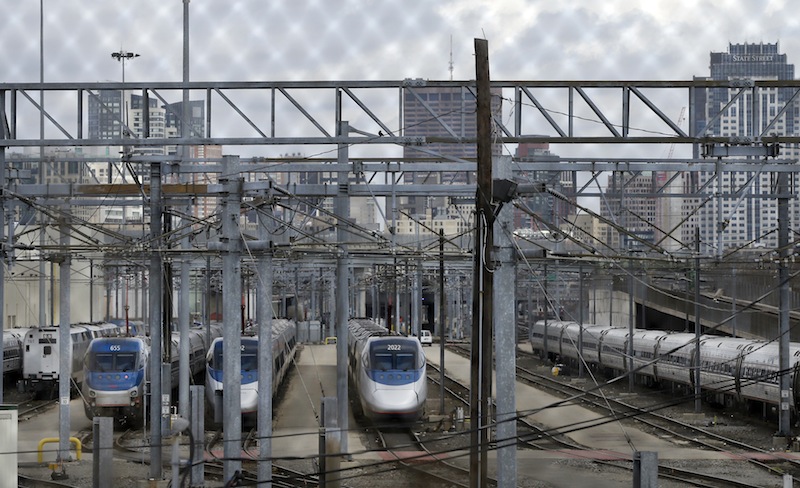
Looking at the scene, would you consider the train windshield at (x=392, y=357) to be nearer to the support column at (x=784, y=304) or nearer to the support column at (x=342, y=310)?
the support column at (x=342, y=310)

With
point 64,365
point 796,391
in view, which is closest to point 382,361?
point 64,365

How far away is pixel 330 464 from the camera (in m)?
18.3

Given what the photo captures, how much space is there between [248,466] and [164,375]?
10.1 feet

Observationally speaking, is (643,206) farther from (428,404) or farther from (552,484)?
(552,484)

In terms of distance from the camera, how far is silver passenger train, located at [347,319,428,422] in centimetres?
3058

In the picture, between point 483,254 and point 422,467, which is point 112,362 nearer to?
point 422,467

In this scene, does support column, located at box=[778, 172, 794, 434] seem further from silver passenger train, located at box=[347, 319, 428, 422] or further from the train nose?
the train nose

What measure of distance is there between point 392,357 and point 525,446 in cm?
439

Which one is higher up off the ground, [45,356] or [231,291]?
[231,291]

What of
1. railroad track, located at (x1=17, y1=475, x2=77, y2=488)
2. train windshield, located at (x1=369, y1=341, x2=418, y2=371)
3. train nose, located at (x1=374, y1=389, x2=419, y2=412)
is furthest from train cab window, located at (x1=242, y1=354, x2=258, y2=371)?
railroad track, located at (x1=17, y1=475, x2=77, y2=488)

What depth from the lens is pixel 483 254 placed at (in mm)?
15047

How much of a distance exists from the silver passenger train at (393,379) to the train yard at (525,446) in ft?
1.31

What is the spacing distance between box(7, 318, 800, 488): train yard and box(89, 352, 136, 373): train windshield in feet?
5.72

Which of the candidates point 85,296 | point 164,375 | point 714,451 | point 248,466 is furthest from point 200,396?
point 85,296
